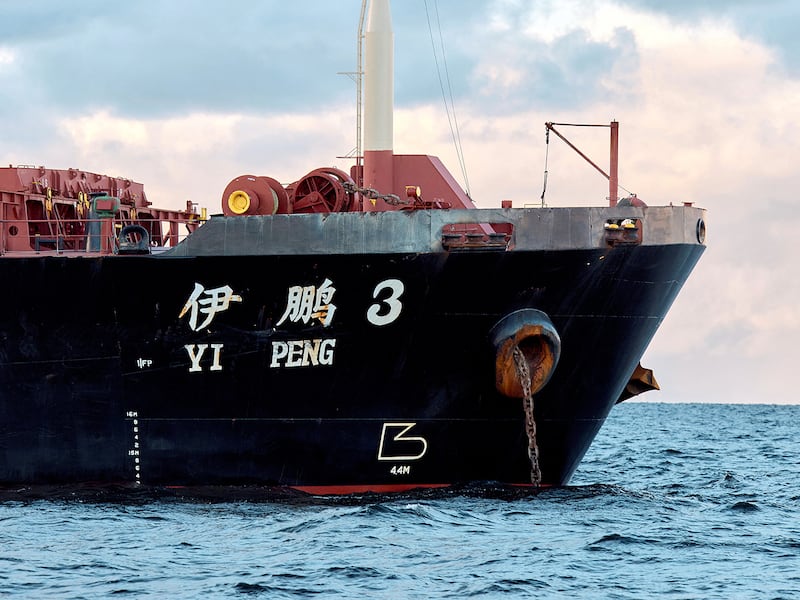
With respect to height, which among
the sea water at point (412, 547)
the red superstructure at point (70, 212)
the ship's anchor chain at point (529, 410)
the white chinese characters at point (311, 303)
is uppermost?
the red superstructure at point (70, 212)

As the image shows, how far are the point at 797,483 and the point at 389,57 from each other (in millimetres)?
12603

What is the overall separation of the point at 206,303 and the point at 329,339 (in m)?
1.90

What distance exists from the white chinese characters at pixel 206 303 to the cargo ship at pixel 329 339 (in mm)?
21

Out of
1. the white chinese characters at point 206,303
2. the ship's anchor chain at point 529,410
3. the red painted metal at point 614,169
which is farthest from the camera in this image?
the red painted metal at point 614,169

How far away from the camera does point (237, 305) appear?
18578 millimetres

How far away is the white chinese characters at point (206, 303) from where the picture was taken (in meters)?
18.6

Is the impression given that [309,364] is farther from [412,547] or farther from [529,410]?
[412,547]

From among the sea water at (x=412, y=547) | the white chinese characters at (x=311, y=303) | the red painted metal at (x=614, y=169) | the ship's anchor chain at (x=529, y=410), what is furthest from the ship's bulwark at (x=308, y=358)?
the red painted metal at (x=614, y=169)

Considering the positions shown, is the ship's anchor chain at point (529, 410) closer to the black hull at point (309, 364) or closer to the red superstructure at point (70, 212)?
the black hull at point (309, 364)

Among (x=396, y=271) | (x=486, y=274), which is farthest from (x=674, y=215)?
(x=396, y=271)

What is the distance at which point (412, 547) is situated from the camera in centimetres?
1598

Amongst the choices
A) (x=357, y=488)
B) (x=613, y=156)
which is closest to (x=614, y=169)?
(x=613, y=156)

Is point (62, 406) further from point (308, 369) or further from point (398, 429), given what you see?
point (398, 429)

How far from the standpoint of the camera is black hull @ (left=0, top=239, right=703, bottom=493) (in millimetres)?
18359
